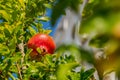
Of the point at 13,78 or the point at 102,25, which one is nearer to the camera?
the point at 102,25

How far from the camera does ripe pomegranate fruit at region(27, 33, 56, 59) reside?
2.34 metres

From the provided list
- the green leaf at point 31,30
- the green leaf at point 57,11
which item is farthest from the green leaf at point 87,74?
the green leaf at point 57,11

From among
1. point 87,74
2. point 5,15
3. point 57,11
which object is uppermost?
point 57,11

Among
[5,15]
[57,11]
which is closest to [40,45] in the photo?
[5,15]

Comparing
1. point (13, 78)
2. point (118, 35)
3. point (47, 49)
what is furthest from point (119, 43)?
point (47, 49)

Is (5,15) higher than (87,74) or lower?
higher

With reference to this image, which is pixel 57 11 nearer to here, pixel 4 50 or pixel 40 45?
pixel 4 50

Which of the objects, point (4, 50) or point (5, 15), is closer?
point (4, 50)

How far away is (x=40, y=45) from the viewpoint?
2514 mm

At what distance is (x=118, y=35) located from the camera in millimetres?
400

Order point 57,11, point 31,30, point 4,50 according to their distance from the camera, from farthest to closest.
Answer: point 31,30 < point 4,50 < point 57,11

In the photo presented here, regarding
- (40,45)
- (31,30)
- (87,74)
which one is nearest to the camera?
(87,74)

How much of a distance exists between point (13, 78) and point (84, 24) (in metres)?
1.64

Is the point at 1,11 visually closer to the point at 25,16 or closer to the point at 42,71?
the point at 25,16
